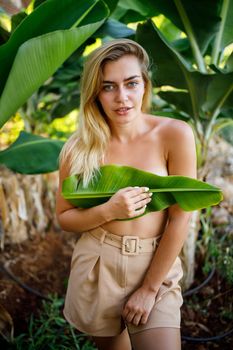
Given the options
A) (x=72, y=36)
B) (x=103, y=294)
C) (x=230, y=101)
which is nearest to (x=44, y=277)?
(x=103, y=294)

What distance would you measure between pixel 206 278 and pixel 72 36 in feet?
5.44

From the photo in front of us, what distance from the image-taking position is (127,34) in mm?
1701

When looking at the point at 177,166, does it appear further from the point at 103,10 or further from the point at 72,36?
the point at 103,10

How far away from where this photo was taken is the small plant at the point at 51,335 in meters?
1.82

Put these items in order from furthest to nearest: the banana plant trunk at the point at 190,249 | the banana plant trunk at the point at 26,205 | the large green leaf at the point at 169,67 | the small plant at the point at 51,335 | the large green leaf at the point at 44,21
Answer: the banana plant trunk at the point at 26,205 < the banana plant trunk at the point at 190,249 < the small plant at the point at 51,335 < the large green leaf at the point at 169,67 < the large green leaf at the point at 44,21

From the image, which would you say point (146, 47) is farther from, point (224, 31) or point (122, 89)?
point (122, 89)

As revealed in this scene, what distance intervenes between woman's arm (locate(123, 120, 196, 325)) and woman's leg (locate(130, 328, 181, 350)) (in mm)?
42

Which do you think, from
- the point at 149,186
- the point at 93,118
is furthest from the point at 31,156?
the point at 149,186

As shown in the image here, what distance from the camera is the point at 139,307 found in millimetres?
1142

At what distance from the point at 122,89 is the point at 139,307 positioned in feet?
2.11

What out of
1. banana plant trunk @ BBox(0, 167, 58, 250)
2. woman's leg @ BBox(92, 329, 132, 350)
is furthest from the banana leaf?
banana plant trunk @ BBox(0, 167, 58, 250)

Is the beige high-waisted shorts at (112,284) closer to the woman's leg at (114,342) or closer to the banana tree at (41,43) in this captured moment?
the woman's leg at (114,342)

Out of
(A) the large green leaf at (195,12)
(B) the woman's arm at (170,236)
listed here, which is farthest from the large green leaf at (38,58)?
(A) the large green leaf at (195,12)

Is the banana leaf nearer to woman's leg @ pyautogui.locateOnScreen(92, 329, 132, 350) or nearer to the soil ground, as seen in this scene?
woman's leg @ pyautogui.locateOnScreen(92, 329, 132, 350)
